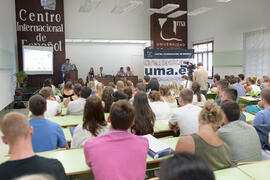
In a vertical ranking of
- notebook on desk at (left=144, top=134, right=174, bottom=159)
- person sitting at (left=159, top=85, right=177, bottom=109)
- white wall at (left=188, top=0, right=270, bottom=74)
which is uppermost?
white wall at (left=188, top=0, right=270, bottom=74)

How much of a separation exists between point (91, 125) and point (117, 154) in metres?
0.83

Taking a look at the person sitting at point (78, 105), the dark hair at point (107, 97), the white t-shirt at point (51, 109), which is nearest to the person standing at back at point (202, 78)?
the dark hair at point (107, 97)

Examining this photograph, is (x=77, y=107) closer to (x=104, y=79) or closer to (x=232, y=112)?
(x=232, y=112)

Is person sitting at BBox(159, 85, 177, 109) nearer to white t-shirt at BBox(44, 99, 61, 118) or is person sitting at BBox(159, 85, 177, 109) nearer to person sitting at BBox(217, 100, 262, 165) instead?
white t-shirt at BBox(44, 99, 61, 118)

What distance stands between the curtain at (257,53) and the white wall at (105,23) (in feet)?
17.6

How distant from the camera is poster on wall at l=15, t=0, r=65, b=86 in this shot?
10.3m

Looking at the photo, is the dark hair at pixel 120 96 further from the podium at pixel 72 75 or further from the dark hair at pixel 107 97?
the podium at pixel 72 75

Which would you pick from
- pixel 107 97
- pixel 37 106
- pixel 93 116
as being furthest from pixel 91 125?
pixel 107 97

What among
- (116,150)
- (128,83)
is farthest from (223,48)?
(116,150)

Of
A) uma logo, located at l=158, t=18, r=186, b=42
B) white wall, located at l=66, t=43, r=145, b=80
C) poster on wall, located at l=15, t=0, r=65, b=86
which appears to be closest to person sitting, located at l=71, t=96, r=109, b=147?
poster on wall, located at l=15, t=0, r=65, b=86

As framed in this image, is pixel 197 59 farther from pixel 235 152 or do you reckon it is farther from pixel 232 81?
pixel 235 152

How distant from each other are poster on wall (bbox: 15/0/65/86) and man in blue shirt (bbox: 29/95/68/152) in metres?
8.96

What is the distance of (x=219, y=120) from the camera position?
1.90m

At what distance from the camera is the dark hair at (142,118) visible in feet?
9.09
